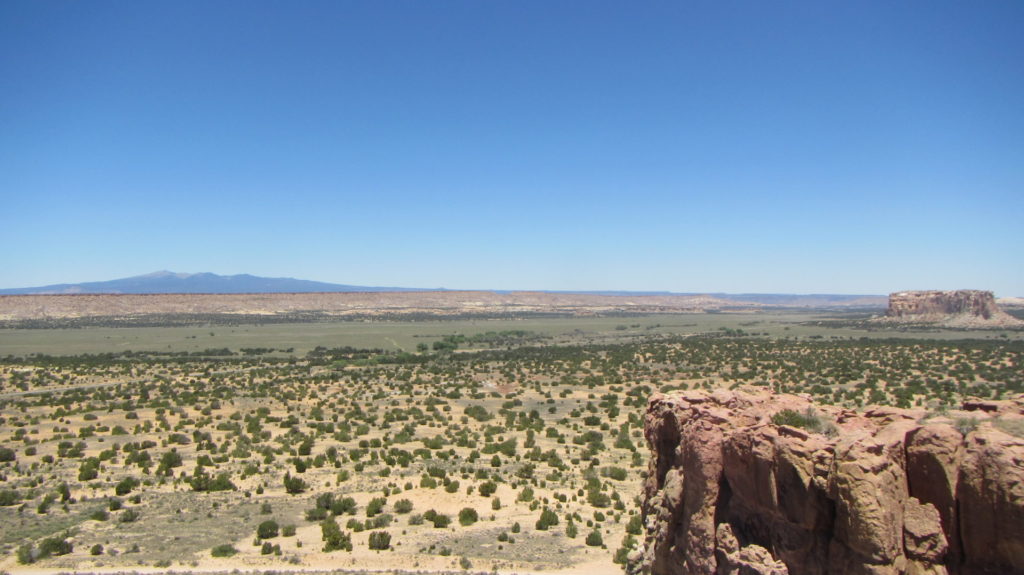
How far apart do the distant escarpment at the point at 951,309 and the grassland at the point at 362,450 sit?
4662 cm

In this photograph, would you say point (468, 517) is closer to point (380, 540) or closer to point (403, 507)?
point (403, 507)

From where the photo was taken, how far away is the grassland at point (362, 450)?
14.9m

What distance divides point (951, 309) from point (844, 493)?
12083 centimetres

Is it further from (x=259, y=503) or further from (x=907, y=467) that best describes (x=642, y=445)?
(x=907, y=467)

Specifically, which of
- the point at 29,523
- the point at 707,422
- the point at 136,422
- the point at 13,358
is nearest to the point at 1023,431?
the point at 707,422

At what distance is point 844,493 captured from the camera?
7.85m

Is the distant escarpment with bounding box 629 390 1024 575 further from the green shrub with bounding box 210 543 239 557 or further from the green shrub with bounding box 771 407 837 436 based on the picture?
the green shrub with bounding box 210 543 239 557


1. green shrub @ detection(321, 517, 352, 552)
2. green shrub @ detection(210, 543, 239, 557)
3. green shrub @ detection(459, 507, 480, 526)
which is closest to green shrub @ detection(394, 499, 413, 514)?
green shrub @ detection(459, 507, 480, 526)

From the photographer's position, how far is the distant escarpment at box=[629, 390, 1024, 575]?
7.47 meters

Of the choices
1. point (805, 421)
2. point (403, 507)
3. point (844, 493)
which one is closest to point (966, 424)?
point (844, 493)

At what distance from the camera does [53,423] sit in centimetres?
3081

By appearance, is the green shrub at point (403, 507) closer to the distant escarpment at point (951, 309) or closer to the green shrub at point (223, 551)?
the green shrub at point (223, 551)

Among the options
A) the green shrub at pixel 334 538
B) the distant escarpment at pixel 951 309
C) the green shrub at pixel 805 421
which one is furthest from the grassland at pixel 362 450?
the distant escarpment at pixel 951 309

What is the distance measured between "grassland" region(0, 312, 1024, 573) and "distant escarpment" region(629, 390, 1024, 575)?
135 inches
